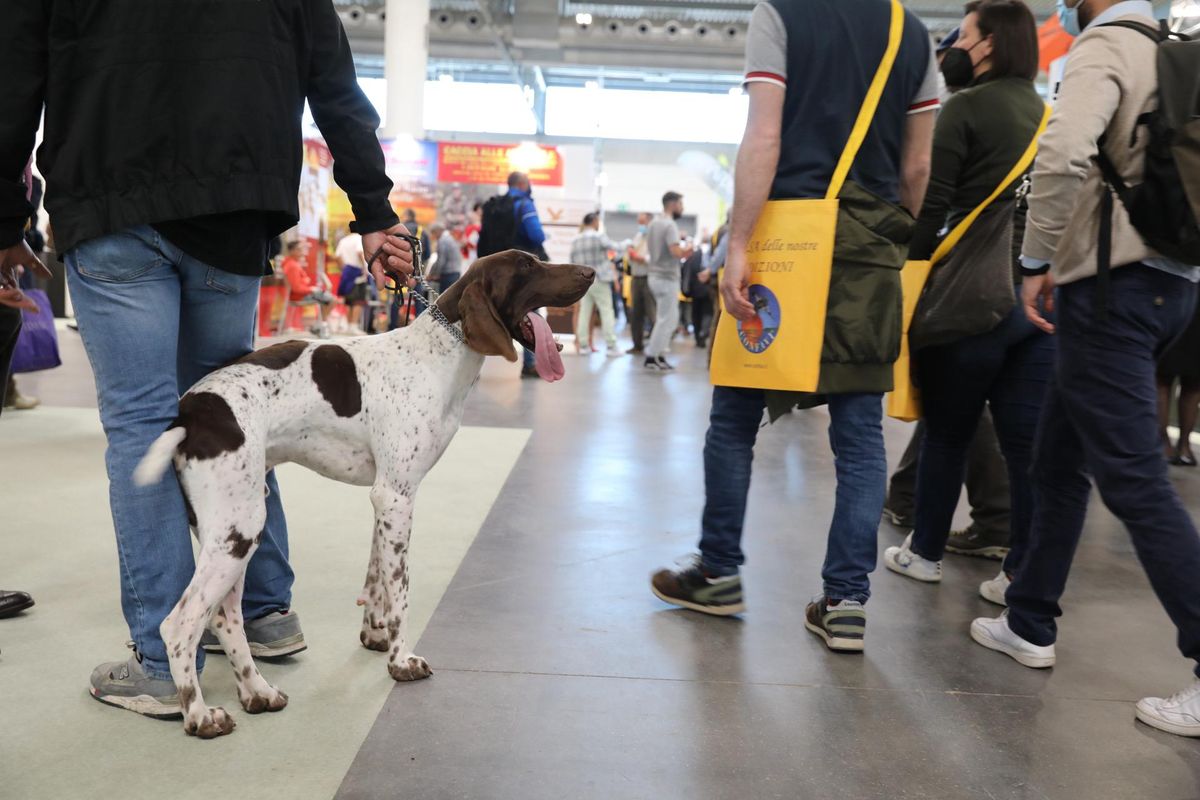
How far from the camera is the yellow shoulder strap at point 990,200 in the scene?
2.75 m

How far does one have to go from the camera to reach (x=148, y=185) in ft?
5.81

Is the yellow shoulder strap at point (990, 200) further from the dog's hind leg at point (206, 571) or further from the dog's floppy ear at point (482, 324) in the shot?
the dog's hind leg at point (206, 571)

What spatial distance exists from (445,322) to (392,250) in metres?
0.21

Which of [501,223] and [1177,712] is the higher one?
[501,223]

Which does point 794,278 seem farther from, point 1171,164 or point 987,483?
point 987,483

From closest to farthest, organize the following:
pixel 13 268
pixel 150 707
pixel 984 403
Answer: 1. pixel 150 707
2. pixel 13 268
3. pixel 984 403

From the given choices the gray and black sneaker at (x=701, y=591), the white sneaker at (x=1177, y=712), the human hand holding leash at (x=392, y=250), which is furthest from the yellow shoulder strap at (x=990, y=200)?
the human hand holding leash at (x=392, y=250)

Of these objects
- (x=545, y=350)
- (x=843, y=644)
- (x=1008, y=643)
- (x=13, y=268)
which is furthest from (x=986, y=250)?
(x=13, y=268)

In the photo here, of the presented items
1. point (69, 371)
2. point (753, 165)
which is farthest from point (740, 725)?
point (69, 371)

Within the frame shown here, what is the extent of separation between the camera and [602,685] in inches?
85.7

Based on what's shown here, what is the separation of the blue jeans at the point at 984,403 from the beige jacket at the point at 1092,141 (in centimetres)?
68

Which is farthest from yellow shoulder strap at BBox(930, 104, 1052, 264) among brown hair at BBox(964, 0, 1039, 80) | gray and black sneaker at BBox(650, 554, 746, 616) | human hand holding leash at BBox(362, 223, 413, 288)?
human hand holding leash at BBox(362, 223, 413, 288)

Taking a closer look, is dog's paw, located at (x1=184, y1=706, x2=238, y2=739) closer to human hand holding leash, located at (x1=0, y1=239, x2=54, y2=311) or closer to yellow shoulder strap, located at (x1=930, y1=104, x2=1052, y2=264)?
human hand holding leash, located at (x1=0, y1=239, x2=54, y2=311)

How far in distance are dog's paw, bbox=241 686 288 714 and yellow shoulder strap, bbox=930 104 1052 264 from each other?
2215mm
